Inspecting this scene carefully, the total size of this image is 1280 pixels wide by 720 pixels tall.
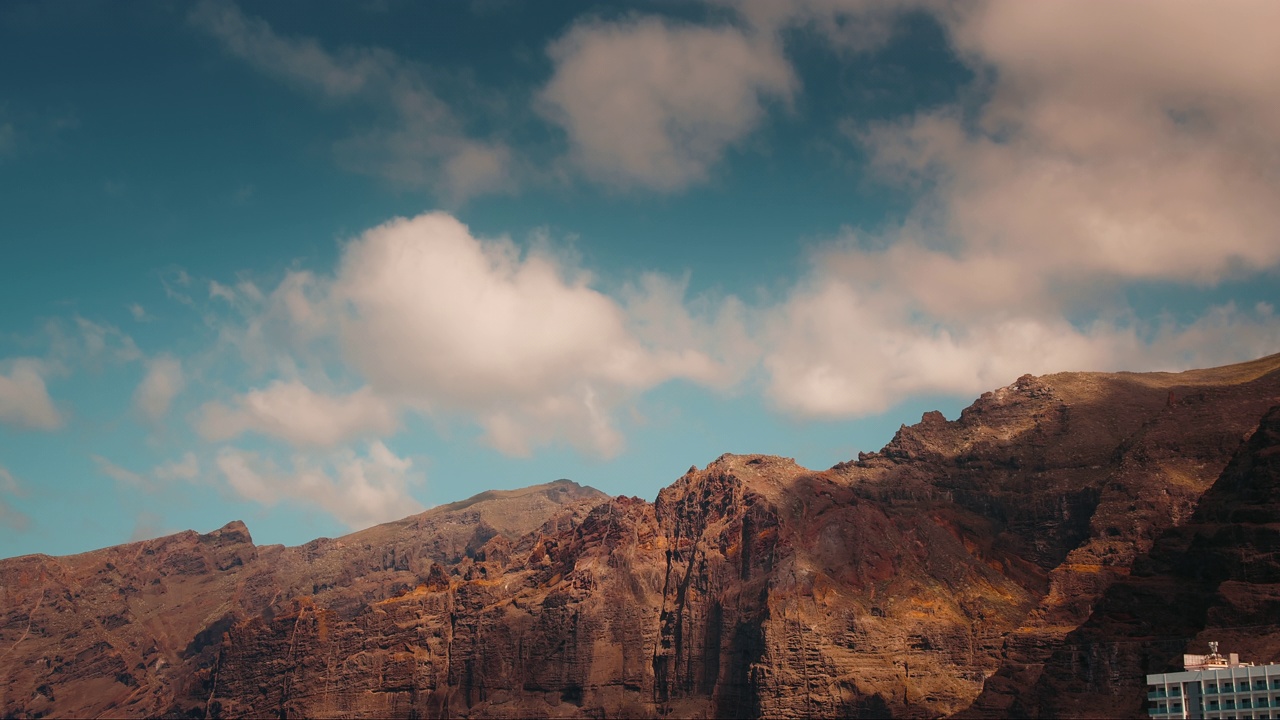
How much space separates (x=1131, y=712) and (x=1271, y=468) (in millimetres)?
46511

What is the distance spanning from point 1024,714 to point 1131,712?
77.1 feet

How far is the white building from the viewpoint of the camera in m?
150

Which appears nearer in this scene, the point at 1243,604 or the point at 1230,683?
the point at 1230,683

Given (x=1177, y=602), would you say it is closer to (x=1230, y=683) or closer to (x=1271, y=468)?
(x=1271, y=468)

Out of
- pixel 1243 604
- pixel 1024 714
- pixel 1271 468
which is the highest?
pixel 1271 468

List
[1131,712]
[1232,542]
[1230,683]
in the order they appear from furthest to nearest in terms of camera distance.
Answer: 1. [1232,542]
2. [1131,712]
3. [1230,683]

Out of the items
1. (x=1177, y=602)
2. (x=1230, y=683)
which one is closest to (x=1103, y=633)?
(x=1177, y=602)

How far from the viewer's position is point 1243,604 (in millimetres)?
177625

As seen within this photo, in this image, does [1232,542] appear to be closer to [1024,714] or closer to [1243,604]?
[1243,604]

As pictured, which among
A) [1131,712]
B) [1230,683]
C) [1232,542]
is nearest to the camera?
[1230,683]

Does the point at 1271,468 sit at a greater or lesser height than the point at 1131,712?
greater

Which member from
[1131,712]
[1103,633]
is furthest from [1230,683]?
[1103,633]

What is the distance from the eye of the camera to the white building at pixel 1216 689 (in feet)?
494

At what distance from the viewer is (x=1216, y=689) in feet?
513
